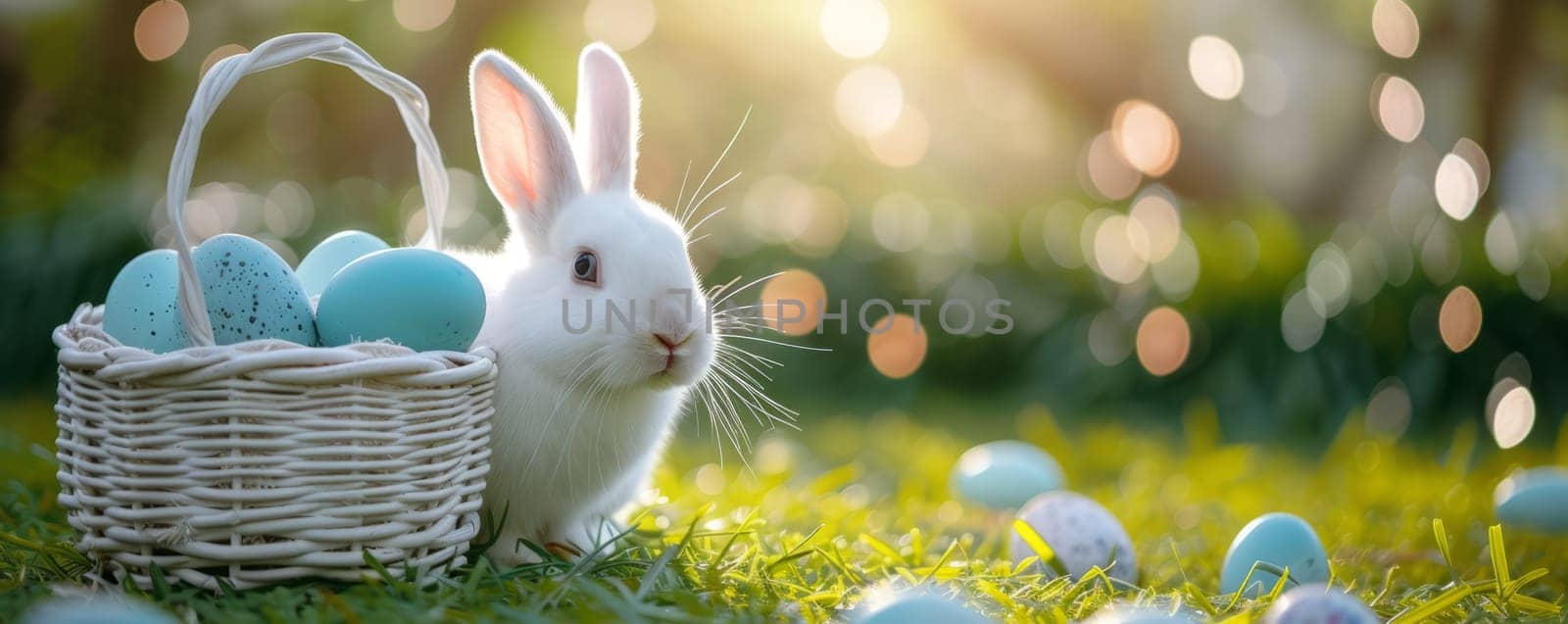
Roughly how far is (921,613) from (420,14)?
4.81m

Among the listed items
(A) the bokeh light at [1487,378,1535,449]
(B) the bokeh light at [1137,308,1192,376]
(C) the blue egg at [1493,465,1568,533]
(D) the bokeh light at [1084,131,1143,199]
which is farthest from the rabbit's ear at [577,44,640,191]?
(D) the bokeh light at [1084,131,1143,199]

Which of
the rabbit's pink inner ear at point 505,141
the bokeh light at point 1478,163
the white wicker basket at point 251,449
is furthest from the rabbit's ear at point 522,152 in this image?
the bokeh light at point 1478,163

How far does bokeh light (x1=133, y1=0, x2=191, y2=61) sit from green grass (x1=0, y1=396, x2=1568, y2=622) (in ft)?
7.58

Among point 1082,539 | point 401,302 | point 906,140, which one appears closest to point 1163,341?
point 1082,539

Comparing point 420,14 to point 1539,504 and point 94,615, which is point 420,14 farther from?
point 1539,504

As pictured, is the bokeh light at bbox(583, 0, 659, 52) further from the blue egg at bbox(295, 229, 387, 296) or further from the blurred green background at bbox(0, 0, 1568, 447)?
the blue egg at bbox(295, 229, 387, 296)

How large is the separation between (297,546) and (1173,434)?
3015mm

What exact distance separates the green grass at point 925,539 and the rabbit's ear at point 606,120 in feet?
2.18

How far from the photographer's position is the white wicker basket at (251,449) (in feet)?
5.05

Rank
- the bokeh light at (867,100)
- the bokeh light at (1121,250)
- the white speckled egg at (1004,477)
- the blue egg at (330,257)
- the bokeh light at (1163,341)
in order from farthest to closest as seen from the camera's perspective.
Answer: the bokeh light at (867,100) → the bokeh light at (1121,250) → the bokeh light at (1163,341) → the white speckled egg at (1004,477) → the blue egg at (330,257)

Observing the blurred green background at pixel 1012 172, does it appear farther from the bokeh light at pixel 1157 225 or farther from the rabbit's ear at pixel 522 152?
the rabbit's ear at pixel 522 152

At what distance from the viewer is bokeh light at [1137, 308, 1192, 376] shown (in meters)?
4.02

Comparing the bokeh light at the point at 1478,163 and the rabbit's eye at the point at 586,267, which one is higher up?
the bokeh light at the point at 1478,163

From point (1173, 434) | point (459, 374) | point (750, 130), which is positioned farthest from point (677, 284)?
point (750, 130)
